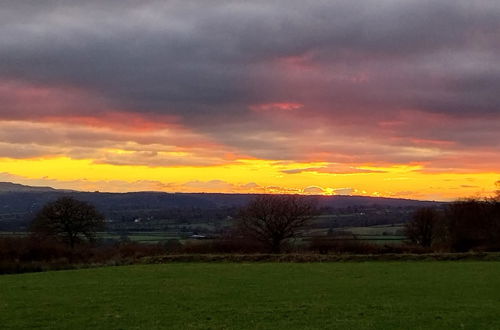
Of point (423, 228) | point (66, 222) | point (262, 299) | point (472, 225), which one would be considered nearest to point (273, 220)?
point (423, 228)

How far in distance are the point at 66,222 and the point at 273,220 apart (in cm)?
3013

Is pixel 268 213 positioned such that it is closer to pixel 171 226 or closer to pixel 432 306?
pixel 432 306

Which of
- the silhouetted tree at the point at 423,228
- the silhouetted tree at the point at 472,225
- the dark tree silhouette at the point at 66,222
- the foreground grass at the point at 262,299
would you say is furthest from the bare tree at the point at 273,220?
the foreground grass at the point at 262,299

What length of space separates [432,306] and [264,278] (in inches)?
632

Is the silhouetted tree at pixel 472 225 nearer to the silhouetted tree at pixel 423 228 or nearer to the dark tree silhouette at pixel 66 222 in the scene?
the silhouetted tree at pixel 423 228

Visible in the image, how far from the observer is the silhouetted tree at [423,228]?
92875mm

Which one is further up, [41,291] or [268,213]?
[268,213]

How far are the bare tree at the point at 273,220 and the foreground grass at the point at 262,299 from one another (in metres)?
33.8

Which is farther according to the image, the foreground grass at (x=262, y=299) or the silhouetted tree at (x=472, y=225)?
the silhouetted tree at (x=472, y=225)

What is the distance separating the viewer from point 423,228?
94312 mm

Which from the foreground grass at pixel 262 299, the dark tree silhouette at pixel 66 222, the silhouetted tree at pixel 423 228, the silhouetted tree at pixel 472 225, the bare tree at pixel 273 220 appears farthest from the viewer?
the silhouetted tree at pixel 423 228

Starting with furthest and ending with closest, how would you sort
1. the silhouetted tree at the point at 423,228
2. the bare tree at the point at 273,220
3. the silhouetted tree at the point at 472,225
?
the silhouetted tree at the point at 423,228
the silhouetted tree at the point at 472,225
the bare tree at the point at 273,220

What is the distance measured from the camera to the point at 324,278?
125 feet

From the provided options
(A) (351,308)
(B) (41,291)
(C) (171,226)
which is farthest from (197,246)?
(C) (171,226)
